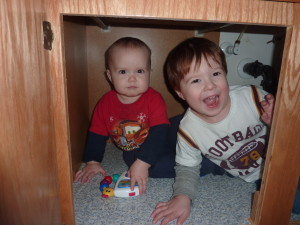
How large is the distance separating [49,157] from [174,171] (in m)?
0.54

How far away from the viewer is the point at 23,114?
34cm

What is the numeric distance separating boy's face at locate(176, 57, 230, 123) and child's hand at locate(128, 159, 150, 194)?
281 millimetres

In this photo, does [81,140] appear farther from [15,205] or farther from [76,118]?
[15,205]

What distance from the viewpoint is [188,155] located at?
2.70 ft

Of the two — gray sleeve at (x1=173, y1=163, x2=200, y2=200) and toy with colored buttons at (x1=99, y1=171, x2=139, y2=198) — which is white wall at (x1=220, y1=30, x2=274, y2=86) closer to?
gray sleeve at (x1=173, y1=163, x2=200, y2=200)

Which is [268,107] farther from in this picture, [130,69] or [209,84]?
[130,69]

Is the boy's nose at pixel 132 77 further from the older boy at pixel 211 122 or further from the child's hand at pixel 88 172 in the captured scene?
the child's hand at pixel 88 172

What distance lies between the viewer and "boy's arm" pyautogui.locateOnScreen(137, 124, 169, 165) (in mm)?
881

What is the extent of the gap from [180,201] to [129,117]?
39cm

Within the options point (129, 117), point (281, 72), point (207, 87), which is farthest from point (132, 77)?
point (281, 72)

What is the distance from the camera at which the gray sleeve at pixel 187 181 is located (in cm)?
75

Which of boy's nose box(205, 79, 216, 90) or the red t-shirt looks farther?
the red t-shirt

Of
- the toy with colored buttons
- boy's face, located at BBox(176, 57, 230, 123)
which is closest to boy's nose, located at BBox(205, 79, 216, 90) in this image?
boy's face, located at BBox(176, 57, 230, 123)

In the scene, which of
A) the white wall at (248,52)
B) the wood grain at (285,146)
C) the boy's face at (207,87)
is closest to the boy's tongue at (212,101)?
the boy's face at (207,87)
